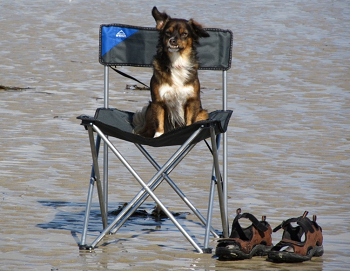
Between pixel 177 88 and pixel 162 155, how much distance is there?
7.74 ft

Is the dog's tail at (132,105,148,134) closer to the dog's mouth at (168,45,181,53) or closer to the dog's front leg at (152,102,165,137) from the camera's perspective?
the dog's front leg at (152,102,165,137)

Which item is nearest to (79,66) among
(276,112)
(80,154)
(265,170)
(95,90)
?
(95,90)

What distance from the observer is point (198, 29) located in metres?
5.62

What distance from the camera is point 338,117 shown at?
9844 mm

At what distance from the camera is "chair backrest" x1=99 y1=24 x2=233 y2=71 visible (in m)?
5.58

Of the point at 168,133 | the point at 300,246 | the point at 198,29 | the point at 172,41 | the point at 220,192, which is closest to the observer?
the point at 300,246

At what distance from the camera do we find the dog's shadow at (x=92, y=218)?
5.38m

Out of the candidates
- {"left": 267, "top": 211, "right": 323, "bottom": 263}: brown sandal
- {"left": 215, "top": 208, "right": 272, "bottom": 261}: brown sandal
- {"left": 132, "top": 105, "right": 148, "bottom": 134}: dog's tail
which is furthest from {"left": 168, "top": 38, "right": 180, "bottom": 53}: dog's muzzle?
{"left": 267, "top": 211, "right": 323, "bottom": 263}: brown sandal

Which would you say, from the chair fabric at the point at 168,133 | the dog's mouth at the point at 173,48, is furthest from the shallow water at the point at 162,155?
the dog's mouth at the point at 173,48

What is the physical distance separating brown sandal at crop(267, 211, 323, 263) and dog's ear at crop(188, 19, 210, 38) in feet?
5.34

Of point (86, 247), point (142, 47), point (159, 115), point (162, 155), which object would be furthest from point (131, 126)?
point (162, 155)

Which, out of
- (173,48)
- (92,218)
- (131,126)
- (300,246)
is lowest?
(92,218)

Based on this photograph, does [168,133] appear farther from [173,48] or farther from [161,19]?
[161,19]

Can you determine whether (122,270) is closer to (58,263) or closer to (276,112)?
(58,263)
